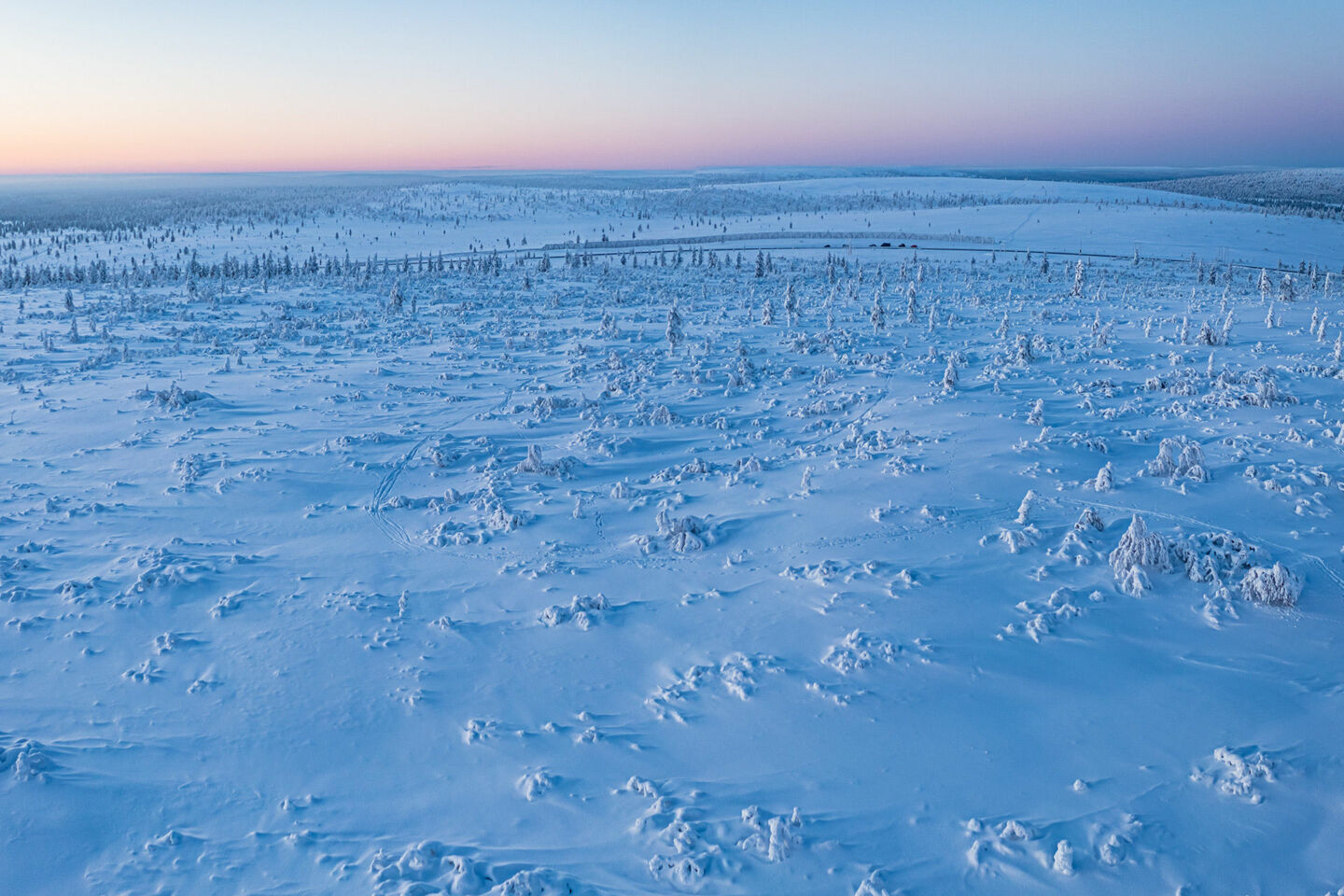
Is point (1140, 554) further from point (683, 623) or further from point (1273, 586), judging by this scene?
point (683, 623)

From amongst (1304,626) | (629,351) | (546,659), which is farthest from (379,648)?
(629,351)

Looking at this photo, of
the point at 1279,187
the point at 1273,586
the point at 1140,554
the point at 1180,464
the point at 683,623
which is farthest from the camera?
the point at 1279,187

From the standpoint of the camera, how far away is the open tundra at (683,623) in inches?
231

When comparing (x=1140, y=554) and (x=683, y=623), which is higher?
(x=1140, y=554)

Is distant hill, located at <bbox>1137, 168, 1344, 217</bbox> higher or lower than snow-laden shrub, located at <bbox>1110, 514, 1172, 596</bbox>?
higher

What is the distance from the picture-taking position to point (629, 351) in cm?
2288

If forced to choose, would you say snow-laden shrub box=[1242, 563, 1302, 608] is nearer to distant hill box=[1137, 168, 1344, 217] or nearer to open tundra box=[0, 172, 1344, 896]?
open tundra box=[0, 172, 1344, 896]

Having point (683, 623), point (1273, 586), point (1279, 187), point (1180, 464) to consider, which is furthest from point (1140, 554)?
point (1279, 187)

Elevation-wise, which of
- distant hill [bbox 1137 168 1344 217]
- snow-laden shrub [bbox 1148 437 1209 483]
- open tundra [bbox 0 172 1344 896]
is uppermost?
distant hill [bbox 1137 168 1344 217]

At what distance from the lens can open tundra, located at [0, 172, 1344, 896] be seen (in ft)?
19.2

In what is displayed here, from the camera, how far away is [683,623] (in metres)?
8.87

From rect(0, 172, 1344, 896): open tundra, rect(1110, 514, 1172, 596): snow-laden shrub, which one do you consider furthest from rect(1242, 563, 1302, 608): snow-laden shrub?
rect(1110, 514, 1172, 596): snow-laden shrub

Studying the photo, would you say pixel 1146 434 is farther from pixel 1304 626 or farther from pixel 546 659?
pixel 546 659

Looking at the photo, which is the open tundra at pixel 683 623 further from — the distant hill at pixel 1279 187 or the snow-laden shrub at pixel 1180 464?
the distant hill at pixel 1279 187
